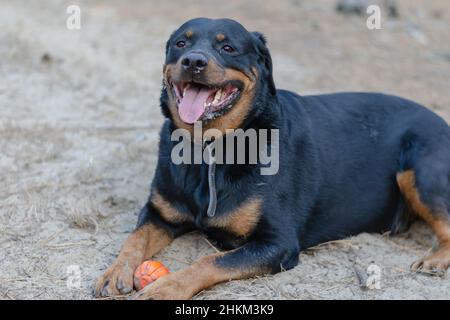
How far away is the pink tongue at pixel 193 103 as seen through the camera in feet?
13.6

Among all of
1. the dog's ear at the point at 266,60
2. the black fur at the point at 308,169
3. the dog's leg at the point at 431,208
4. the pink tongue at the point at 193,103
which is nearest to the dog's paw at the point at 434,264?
the dog's leg at the point at 431,208

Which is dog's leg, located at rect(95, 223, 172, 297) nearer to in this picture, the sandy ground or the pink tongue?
the sandy ground

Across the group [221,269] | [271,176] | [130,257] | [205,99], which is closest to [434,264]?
[271,176]

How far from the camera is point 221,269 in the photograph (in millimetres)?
4023

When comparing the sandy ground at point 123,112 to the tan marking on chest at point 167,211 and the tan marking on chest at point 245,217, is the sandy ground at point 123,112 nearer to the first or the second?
the tan marking on chest at point 167,211

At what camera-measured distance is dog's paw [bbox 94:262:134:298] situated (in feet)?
12.9

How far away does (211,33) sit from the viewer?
4.37 meters

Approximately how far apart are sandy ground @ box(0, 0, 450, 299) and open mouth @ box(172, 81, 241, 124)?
0.97 m

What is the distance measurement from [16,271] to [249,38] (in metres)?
2.07

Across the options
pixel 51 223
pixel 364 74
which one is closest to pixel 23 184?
pixel 51 223

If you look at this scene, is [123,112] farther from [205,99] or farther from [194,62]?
[194,62]

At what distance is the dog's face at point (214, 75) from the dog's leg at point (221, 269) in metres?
0.80

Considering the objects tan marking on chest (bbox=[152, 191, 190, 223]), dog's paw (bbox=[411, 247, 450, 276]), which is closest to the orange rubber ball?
tan marking on chest (bbox=[152, 191, 190, 223])
